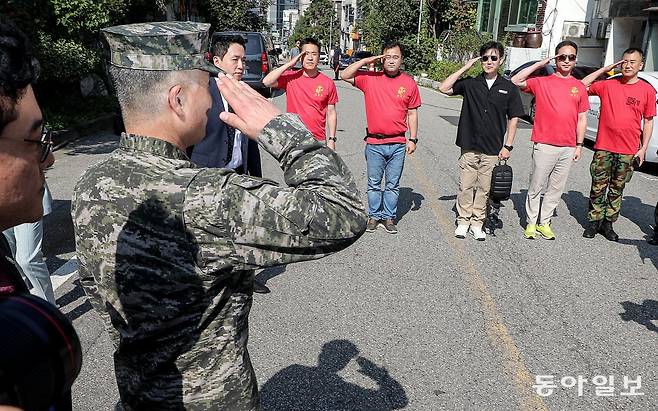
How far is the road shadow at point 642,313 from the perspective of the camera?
4.25 m

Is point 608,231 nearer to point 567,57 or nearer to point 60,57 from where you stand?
point 567,57

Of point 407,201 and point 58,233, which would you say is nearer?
point 58,233

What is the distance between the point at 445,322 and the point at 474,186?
2324 mm

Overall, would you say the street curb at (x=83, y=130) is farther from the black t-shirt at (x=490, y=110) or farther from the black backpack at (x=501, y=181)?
the black backpack at (x=501, y=181)

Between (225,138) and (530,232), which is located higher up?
(225,138)

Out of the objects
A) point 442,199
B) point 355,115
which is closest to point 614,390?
point 442,199

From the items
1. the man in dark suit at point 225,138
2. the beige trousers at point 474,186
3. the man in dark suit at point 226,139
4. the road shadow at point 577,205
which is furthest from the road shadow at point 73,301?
the road shadow at point 577,205

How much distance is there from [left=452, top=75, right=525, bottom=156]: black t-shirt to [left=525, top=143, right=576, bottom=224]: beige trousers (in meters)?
0.52

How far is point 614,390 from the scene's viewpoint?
11.1 ft

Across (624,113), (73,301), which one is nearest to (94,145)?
(73,301)

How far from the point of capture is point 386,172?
6.31 meters

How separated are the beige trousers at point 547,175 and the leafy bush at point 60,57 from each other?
29.0ft

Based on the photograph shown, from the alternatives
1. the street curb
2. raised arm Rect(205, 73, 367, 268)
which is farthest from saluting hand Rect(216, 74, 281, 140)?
the street curb

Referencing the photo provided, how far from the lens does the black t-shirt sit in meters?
5.80
